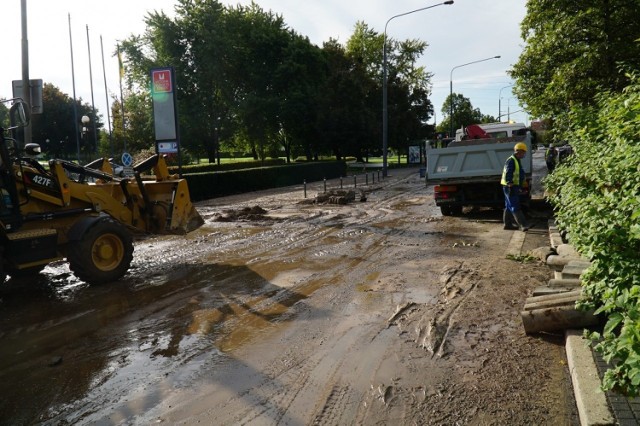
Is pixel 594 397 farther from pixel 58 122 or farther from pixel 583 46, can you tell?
pixel 58 122

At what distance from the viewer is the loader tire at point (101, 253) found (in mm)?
7402

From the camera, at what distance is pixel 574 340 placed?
448 centimetres

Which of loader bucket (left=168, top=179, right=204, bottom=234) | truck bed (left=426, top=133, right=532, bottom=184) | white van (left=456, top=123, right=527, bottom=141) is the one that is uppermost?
white van (left=456, top=123, right=527, bottom=141)

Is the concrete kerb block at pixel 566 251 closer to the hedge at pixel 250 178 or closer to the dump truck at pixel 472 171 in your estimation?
the dump truck at pixel 472 171

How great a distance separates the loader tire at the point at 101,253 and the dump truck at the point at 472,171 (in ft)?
26.2

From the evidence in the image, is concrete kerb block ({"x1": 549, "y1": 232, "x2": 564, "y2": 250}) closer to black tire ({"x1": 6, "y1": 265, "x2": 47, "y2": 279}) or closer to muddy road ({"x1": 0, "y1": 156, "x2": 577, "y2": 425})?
muddy road ({"x1": 0, "y1": 156, "x2": 577, "y2": 425})

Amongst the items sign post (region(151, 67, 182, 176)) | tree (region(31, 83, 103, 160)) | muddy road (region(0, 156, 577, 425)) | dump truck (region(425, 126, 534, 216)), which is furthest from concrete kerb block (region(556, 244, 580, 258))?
tree (region(31, 83, 103, 160))

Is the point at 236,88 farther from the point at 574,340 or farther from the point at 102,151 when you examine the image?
the point at 574,340

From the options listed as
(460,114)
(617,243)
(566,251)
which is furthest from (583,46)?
(460,114)

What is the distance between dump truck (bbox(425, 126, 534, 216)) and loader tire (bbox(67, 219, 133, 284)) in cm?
799

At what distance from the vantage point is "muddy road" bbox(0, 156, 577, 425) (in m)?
3.83

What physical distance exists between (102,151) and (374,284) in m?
47.4

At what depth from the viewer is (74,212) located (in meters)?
7.84

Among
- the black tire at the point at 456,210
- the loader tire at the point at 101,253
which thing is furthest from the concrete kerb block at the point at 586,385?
the black tire at the point at 456,210
